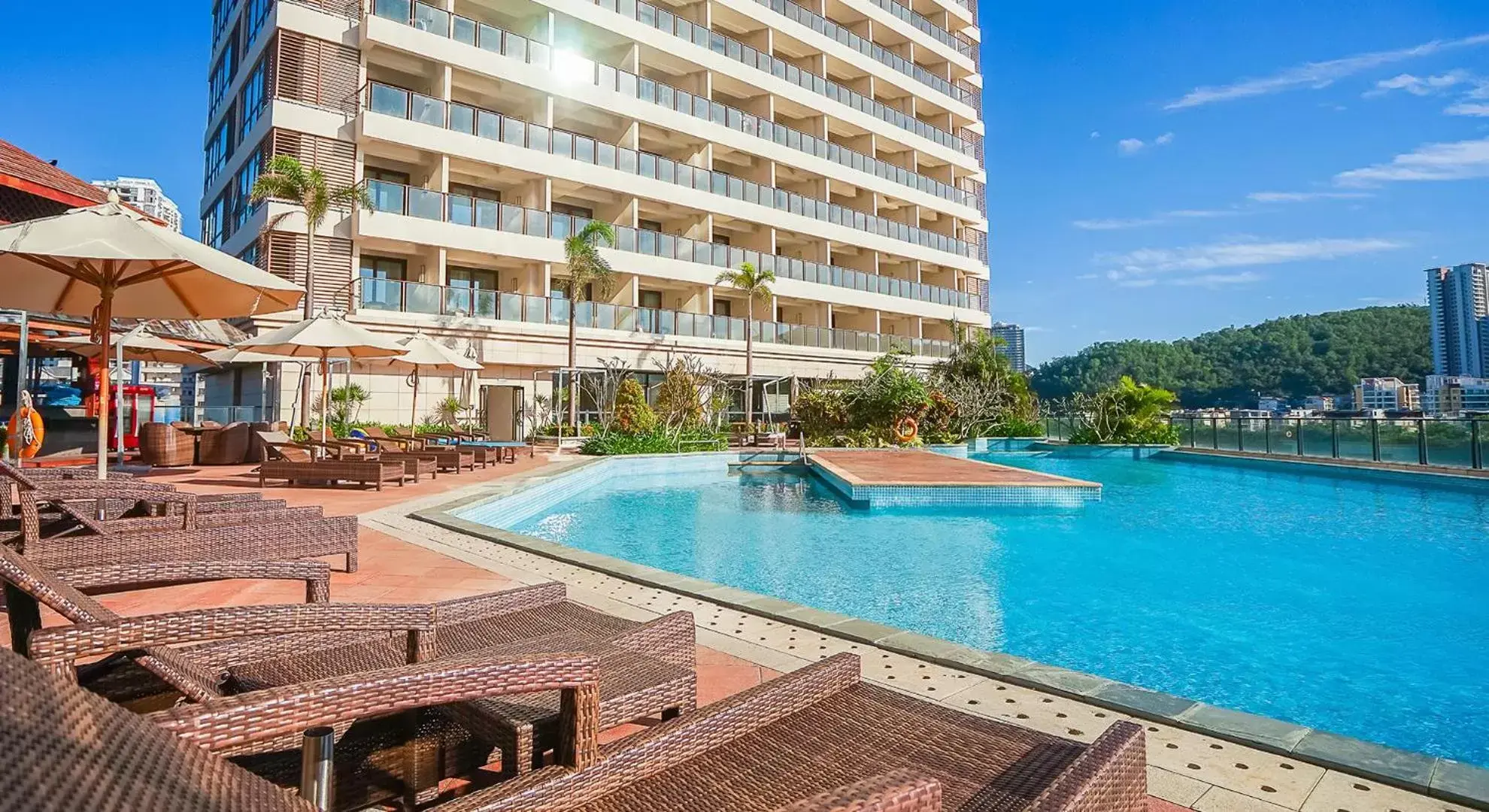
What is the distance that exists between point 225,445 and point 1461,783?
15.3 meters

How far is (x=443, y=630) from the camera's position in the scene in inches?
98.7

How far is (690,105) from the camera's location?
24.9 m

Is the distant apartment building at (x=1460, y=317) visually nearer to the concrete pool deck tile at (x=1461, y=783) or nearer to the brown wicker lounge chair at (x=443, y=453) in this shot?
the brown wicker lounge chair at (x=443, y=453)

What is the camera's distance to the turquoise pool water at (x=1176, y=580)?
14.6ft

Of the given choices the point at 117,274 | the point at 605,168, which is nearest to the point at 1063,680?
the point at 117,274

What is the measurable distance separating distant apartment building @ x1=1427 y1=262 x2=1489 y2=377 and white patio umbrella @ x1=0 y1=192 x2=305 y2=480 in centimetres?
9278

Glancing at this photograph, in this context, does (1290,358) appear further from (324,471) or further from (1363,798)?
(1363,798)

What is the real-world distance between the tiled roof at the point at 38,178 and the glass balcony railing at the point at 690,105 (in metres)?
11.7

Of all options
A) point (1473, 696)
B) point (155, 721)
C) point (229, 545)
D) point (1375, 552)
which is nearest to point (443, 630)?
point (155, 721)

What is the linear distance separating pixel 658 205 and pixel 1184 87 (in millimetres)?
23219

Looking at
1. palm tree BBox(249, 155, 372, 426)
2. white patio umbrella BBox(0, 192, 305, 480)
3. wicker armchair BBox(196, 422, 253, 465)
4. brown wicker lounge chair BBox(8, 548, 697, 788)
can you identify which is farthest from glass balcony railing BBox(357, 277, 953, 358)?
brown wicker lounge chair BBox(8, 548, 697, 788)

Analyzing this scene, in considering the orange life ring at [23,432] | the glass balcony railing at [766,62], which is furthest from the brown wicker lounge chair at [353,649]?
the glass balcony railing at [766,62]

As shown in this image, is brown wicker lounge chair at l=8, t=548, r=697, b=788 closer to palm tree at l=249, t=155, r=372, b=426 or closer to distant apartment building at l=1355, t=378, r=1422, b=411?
palm tree at l=249, t=155, r=372, b=426

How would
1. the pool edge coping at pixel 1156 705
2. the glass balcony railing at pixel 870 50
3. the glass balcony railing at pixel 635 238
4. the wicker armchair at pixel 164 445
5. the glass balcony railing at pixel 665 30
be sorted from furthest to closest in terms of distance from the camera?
the glass balcony railing at pixel 870 50, the glass balcony railing at pixel 665 30, the glass balcony railing at pixel 635 238, the wicker armchair at pixel 164 445, the pool edge coping at pixel 1156 705
